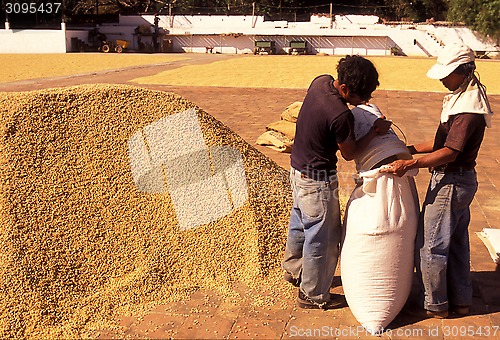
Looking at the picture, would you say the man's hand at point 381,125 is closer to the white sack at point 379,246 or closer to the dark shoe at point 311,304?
the white sack at point 379,246

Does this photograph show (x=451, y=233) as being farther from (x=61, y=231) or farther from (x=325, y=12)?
(x=325, y=12)

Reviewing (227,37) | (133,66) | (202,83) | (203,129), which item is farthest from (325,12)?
(203,129)

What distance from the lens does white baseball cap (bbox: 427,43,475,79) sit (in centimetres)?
274

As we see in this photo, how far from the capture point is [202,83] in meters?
14.5

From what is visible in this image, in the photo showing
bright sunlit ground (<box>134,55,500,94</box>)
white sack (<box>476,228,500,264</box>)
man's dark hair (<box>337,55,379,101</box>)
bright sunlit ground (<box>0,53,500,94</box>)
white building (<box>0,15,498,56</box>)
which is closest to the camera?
man's dark hair (<box>337,55,379,101</box>)

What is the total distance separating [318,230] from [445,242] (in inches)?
26.6

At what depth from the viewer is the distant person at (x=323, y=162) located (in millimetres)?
2730

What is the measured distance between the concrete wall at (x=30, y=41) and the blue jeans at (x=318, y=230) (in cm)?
2891

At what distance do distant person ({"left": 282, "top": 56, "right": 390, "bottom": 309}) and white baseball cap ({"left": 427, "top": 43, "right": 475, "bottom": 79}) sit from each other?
1.12ft

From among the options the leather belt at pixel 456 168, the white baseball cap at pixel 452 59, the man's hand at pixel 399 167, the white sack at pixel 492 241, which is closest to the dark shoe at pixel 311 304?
the man's hand at pixel 399 167

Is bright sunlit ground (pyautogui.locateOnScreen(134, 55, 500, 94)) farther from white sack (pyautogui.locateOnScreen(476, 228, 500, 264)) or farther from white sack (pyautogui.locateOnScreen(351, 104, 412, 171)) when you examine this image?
white sack (pyautogui.locateOnScreen(351, 104, 412, 171))

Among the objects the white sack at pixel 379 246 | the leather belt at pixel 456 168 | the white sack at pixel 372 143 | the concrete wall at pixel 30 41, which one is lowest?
the concrete wall at pixel 30 41

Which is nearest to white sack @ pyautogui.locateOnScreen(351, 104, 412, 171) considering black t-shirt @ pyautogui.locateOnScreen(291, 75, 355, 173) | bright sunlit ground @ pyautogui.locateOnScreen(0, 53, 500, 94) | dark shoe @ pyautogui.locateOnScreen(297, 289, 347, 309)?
black t-shirt @ pyautogui.locateOnScreen(291, 75, 355, 173)

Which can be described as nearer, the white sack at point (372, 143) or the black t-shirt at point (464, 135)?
the black t-shirt at point (464, 135)
